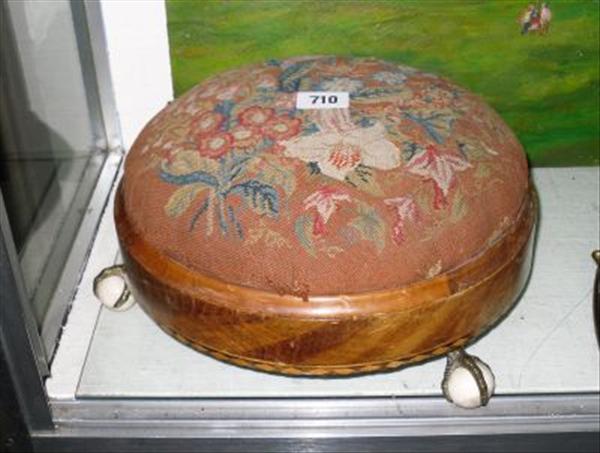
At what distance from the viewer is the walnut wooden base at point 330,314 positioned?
1.04 m

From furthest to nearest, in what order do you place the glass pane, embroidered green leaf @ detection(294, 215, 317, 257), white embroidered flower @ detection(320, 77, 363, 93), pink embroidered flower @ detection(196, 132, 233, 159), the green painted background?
the green painted background
the glass pane
white embroidered flower @ detection(320, 77, 363, 93)
pink embroidered flower @ detection(196, 132, 233, 159)
embroidered green leaf @ detection(294, 215, 317, 257)

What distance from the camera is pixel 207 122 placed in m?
1.19

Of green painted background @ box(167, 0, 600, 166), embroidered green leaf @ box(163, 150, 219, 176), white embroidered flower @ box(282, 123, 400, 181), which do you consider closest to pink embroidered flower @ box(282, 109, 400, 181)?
white embroidered flower @ box(282, 123, 400, 181)

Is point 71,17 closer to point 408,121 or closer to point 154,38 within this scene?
point 154,38

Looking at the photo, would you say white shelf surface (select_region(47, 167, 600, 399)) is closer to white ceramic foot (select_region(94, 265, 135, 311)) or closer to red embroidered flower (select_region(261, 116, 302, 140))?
white ceramic foot (select_region(94, 265, 135, 311))

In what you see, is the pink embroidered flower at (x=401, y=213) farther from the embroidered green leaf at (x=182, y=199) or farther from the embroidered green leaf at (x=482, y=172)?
the embroidered green leaf at (x=182, y=199)

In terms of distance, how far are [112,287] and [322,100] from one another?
0.44 m

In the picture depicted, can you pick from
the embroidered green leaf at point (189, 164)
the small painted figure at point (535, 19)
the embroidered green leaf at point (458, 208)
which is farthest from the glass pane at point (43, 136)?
the small painted figure at point (535, 19)

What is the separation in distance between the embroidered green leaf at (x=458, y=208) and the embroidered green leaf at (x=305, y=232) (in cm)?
18

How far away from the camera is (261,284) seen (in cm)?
104

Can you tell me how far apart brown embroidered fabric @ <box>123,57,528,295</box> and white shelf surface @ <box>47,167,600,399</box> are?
0.80ft

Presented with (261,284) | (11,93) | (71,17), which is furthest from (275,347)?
(71,17)

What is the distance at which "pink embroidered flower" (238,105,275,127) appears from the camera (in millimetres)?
1171

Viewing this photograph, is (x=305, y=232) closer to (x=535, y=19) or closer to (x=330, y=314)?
(x=330, y=314)
